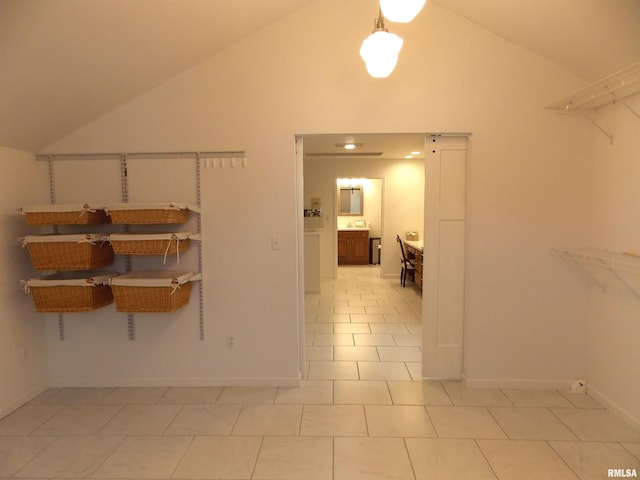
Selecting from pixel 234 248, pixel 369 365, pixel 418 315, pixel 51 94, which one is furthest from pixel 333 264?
pixel 51 94

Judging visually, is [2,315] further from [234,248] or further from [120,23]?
[120,23]

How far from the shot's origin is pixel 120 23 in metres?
2.04

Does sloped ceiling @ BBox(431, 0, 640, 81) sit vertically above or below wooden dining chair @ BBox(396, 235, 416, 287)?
above

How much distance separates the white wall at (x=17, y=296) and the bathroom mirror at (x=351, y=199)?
7.52 metres

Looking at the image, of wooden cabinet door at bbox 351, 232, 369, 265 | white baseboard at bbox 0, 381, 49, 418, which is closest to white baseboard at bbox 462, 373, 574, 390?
white baseboard at bbox 0, 381, 49, 418

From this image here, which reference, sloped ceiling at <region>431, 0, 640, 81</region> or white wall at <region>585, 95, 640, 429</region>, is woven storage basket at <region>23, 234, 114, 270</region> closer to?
sloped ceiling at <region>431, 0, 640, 81</region>

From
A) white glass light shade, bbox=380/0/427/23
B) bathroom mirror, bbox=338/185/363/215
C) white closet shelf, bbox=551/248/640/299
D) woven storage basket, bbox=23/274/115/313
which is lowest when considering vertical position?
woven storage basket, bbox=23/274/115/313

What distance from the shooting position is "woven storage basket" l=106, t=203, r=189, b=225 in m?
2.57

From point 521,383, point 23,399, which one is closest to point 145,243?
point 23,399

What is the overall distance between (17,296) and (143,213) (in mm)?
1234

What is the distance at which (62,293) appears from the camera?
Result: 8.54 ft

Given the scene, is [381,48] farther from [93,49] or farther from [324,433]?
[324,433]

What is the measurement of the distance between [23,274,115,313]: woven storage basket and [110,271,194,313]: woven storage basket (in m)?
0.19

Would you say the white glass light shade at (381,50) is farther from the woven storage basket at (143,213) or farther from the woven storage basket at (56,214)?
the woven storage basket at (56,214)
